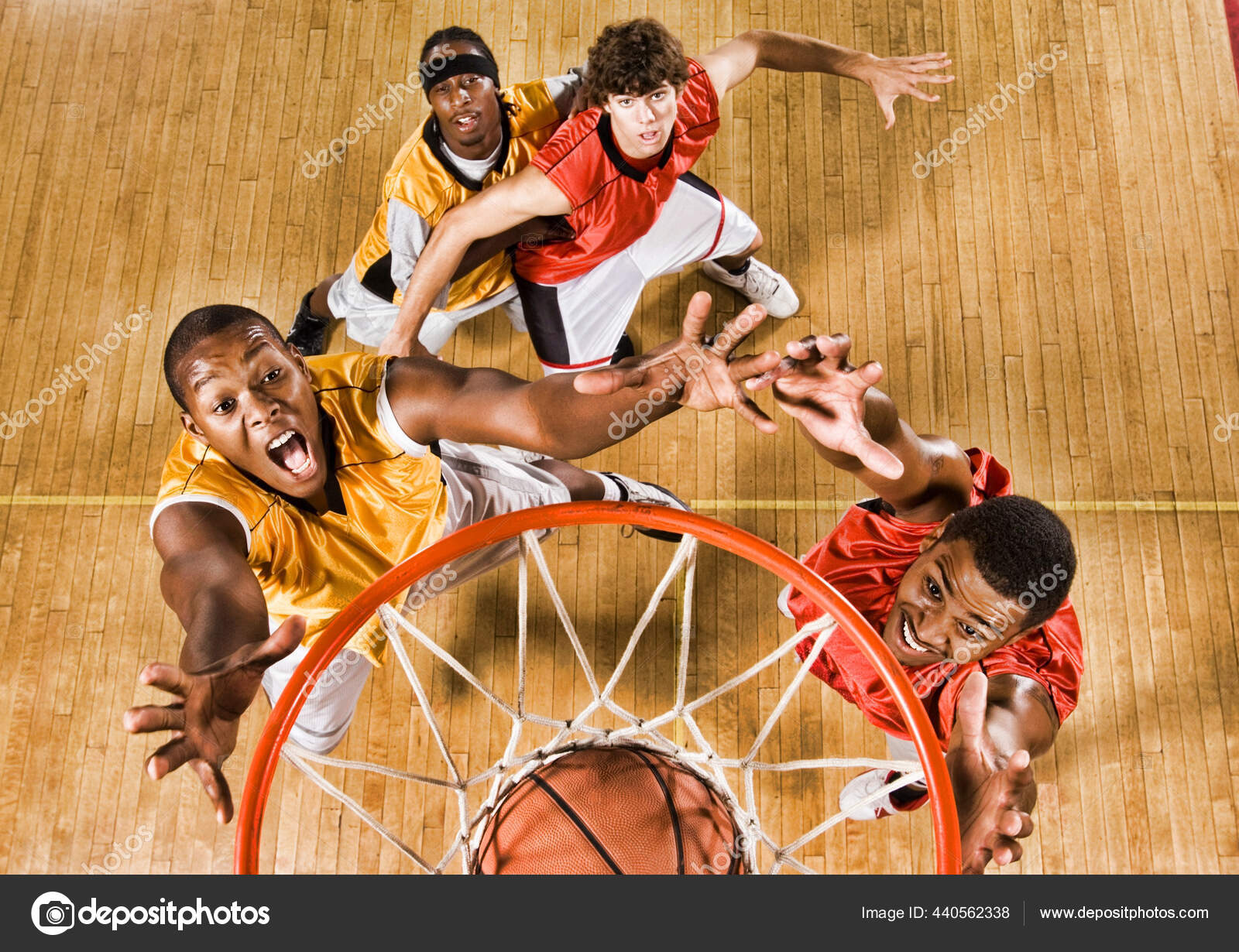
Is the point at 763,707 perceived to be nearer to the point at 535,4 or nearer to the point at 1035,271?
the point at 1035,271

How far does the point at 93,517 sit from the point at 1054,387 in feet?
13.5

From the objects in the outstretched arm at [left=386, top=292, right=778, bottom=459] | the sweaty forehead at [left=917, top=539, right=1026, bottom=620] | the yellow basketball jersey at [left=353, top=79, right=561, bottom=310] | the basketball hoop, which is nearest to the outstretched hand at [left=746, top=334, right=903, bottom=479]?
the outstretched arm at [left=386, top=292, right=778, bottom=459]

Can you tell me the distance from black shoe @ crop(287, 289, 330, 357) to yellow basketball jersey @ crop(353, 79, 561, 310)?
54 cm

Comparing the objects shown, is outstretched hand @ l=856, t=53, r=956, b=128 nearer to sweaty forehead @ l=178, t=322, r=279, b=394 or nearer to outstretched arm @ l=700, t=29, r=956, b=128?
outstretched arm @ l=700, t=29, r=956, b=128

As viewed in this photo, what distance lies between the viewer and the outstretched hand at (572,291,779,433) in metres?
2.13

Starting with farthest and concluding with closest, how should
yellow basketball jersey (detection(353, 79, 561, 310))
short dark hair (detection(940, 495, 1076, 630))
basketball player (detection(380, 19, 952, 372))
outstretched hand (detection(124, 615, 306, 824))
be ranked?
yellow basketball jersey (detection(353, 79, 561, 310))
basketball player (detection(380, 19, 952, 372))
short dark hair (detection(940, 495, 1076, 630))
outstretched hand (detection(124, 615, 306, 824))

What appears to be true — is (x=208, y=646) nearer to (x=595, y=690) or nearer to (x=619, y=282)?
(x=595, y=690)

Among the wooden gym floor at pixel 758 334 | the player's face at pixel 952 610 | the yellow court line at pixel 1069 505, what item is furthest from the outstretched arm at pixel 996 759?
the yellow court line at pixel 1069 505

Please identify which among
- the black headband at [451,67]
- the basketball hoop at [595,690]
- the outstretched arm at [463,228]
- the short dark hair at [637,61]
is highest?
the black headband at [451,67]

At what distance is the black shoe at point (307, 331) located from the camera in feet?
13.0

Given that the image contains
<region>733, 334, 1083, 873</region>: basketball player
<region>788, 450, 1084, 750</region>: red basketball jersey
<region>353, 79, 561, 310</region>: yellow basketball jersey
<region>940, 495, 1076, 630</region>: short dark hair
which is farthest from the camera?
<region>353, 79, 561, 310</region>: yellow basketball jersey

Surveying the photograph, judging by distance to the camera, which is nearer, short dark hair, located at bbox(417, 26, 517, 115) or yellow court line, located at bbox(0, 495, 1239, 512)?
short dark hair, located at bbox(417, 26, 517, 115)

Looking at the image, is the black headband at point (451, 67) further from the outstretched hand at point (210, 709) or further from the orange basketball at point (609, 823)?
the orange basketball at point (609, 823)

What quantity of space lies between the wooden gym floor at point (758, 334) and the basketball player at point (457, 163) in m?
0.57
